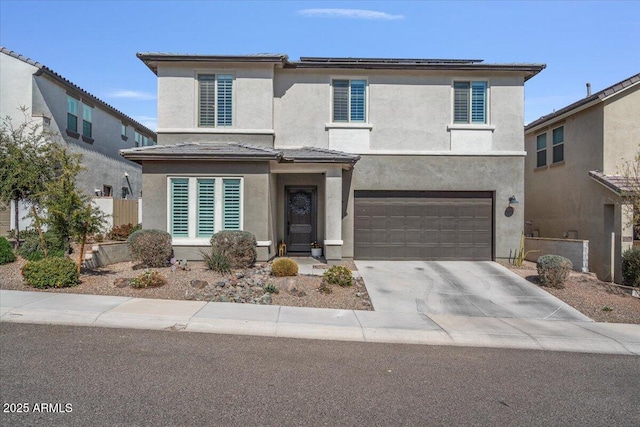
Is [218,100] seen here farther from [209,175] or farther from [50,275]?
[50,275]

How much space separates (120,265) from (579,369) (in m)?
11.5

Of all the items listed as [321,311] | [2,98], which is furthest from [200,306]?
[2,98]

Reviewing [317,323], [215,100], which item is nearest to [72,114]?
[215,100]

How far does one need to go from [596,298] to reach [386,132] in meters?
7.77

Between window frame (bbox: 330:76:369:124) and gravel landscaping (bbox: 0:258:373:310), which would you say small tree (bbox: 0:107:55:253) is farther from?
window frame (bbox: 330:76:369:124)

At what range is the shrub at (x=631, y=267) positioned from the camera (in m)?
11.9

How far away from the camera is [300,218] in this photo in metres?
15.0

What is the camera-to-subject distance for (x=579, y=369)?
5852 millimetres

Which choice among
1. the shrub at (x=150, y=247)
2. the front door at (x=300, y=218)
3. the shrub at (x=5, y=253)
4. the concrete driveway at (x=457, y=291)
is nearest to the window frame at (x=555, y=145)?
the concrete driveway at (x=457, y=291)

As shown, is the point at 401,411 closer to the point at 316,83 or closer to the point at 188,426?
the point at 188,426

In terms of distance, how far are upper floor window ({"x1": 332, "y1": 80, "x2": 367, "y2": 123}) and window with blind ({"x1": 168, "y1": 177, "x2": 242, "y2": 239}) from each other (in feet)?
14.7

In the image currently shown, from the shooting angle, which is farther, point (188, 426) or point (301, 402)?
point (301, 402)

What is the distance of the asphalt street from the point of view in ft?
13.5

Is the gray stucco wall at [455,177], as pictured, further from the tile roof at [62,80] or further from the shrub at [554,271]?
the tile roof at [62,80]
